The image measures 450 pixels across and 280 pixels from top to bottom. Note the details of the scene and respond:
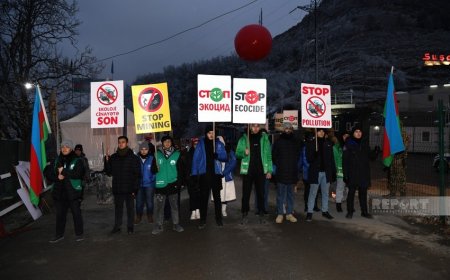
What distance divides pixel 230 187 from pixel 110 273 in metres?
4.19

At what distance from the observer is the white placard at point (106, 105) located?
7.89m

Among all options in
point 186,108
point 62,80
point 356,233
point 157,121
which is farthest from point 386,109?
point 186,108

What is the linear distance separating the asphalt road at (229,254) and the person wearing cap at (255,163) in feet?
1.85

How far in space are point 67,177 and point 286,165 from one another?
14.0 ft

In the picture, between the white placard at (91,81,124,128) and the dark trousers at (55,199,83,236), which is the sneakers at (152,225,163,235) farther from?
the white placard at (91,81,124,128)

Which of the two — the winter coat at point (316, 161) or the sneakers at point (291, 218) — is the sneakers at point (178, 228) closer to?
the sneakers at point (291, 218)

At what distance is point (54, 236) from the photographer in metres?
7.11

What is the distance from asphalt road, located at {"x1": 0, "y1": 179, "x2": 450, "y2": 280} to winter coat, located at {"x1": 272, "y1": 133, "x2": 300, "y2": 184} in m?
0.98

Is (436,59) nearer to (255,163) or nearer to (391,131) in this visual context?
(391,131)

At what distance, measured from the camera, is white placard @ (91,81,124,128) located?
7.89 meters

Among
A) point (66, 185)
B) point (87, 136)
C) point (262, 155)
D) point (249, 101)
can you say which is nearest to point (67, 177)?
point (66, 185)

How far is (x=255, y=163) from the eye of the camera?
7.87m

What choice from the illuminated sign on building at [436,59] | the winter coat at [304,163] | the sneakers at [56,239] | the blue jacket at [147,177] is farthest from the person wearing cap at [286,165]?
the illuminated sign on building at [436,59]

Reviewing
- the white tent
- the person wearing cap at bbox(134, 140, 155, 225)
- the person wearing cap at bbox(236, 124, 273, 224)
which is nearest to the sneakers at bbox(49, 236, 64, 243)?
the person wearing cap at bbox(134, 140, 155, 225)
